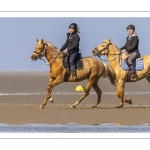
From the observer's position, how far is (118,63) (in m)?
26.0

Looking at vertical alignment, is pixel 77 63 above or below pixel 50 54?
below

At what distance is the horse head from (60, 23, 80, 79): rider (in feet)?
3.35

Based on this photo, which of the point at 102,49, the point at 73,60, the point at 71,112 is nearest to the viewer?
the point at 71,112

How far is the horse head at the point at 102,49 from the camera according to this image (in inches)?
1035

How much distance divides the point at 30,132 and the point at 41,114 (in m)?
4.33

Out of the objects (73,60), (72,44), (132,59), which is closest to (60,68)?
(73,60)

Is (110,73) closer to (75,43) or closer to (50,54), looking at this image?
(75,43)

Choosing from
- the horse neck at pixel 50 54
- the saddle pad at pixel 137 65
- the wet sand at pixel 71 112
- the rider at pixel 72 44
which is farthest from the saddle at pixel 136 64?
the horse neck at pixel 50 54

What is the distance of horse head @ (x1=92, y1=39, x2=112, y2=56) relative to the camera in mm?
26297

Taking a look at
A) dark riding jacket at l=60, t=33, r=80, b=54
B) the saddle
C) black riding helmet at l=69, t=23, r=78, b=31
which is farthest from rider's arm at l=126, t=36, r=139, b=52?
black riding helmet at l=69, t=23, r=78, b=31

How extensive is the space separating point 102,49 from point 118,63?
0.71m

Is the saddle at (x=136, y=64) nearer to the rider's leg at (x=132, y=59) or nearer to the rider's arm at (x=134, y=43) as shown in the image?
the rider's leg at (x=132, y=59)

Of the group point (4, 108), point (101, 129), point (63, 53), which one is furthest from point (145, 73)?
point (101, 129)

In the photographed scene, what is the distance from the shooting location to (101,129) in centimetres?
2005
